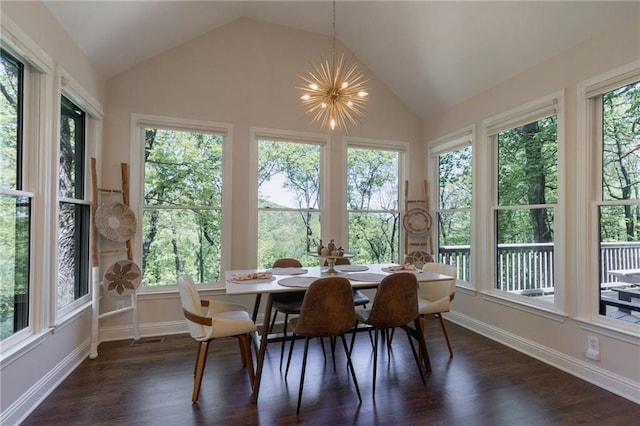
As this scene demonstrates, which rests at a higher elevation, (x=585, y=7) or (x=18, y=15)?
(x=585, y=7)

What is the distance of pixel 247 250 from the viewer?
3840 millimetres

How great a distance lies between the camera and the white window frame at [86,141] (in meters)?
2.40

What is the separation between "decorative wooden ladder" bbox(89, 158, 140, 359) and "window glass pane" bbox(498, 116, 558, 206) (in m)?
4.15

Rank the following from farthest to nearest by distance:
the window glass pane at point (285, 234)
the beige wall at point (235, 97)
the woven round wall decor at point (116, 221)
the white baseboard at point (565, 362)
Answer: the window glass pane at point (285, 234), the beige wall at point (235, 97), the woven round wall decor at point (116, 221), the white baseboard at point (565, 362)

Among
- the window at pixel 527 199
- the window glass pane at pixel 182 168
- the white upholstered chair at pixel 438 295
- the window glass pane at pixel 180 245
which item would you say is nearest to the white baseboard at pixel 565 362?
the window at pixel 527 199

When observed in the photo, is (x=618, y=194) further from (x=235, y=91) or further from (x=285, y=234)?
(x=235, y=91)

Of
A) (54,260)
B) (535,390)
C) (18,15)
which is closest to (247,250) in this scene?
(54,260)

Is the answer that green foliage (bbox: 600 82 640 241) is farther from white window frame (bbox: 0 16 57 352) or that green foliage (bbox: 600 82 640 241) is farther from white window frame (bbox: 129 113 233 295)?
white window frame (bbox: 0 16 57 352)

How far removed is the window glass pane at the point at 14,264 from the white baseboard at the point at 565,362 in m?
4.14

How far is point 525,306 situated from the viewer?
313 cm

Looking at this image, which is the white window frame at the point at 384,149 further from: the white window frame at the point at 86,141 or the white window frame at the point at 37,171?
the white window frame at the point at 37,171

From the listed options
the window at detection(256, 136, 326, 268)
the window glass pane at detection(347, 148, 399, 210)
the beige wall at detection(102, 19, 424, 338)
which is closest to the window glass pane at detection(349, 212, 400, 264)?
the window glass pane at detection(347, 148, 399, 210)

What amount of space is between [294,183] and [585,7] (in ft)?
10.4

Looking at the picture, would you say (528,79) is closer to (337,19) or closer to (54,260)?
(337,19)
